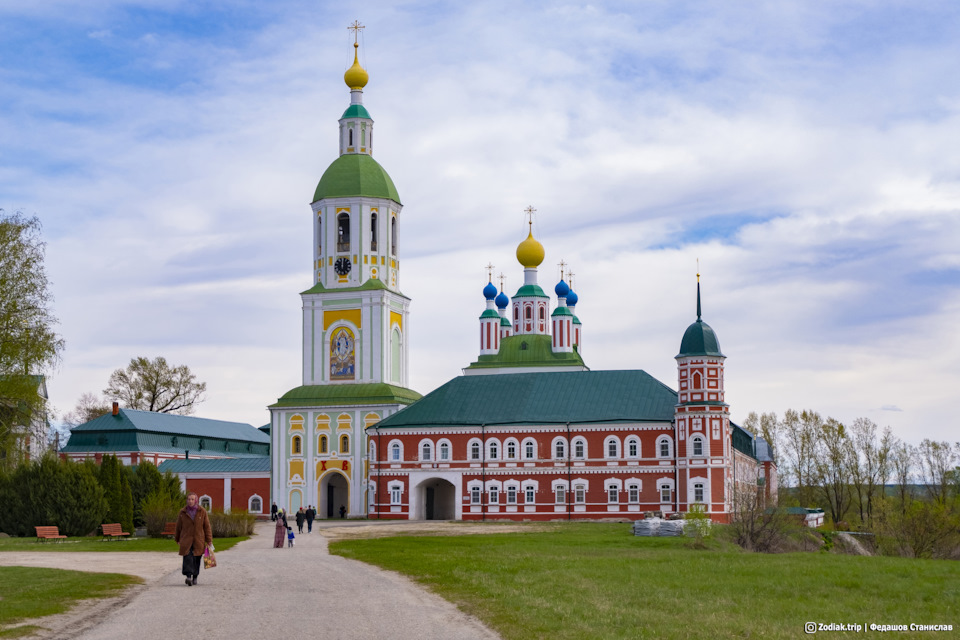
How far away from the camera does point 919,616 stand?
1717 cm

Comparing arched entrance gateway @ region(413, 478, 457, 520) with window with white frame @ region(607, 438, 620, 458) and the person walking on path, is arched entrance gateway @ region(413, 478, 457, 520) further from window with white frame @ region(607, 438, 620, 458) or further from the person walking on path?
the person walking on path

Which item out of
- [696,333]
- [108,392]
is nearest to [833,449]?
[696,333]

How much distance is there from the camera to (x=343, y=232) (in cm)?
7131

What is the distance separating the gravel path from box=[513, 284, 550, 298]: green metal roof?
57.3 m

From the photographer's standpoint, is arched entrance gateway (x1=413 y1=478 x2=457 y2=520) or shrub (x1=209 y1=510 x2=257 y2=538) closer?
shrub (x1=209 y1=510 x2=257 y2=538)

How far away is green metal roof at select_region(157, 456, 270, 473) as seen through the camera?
71250 mm

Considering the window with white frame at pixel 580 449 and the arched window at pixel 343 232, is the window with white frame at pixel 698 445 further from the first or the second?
the arched window at pixel 343 232

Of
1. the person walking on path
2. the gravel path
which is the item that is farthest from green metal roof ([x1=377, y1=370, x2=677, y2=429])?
the gravel path

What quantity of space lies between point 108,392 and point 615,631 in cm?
8427

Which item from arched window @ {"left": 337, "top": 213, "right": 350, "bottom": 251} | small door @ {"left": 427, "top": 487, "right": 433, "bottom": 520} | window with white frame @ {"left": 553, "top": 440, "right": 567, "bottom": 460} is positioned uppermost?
arched window @ {"left": 337, "top": 213, "right": 350, "bottom": 251}

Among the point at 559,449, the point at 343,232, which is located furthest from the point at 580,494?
the point at 343,232

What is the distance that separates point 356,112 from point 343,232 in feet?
26.7

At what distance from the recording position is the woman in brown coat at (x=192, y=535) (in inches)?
820

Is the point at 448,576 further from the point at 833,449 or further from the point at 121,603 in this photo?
the point at 833,449
